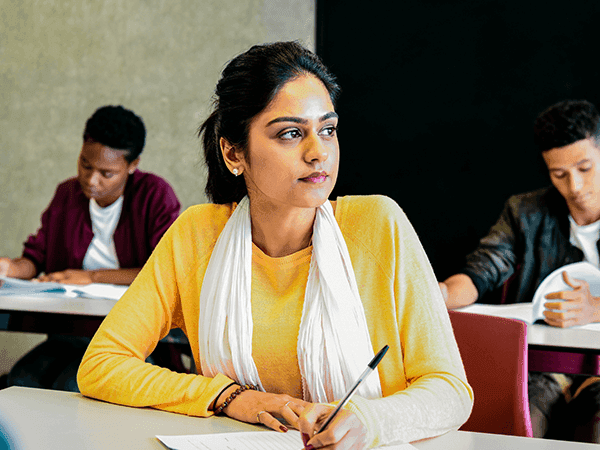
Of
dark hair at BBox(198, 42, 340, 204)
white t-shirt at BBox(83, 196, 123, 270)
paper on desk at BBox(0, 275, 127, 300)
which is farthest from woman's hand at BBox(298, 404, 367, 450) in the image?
white t-shirt at BBox(83, 196, 123, 270)

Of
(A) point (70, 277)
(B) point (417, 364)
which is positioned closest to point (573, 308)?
(B) point (417, 364)

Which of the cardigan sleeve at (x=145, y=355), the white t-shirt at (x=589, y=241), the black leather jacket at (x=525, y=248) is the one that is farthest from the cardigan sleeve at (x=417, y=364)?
the white t-shirt at (x=589, y=241)

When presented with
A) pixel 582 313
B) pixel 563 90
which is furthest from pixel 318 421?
pixel 563 90

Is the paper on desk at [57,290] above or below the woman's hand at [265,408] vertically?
below

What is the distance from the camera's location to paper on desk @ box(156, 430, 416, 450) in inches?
36.0

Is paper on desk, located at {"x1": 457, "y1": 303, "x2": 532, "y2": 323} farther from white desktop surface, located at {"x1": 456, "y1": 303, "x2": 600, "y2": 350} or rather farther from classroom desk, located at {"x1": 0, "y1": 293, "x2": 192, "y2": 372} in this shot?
classroom desk, located at {"x1": 0, "y1": 293, "x2": 192, "y2": 372}

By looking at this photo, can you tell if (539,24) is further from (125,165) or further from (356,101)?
(125,165)

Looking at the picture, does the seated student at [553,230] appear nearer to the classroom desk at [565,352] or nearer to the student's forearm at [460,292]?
the student's forearm at [460,292]

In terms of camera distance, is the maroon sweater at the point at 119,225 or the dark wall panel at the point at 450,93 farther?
the dark wall panel at the point at 450,93

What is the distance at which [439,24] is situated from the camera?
3.21m

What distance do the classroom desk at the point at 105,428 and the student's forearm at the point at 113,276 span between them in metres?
1.47

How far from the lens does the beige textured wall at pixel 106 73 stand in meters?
3.75

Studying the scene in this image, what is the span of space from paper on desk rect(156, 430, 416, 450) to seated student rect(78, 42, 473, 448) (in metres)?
0.07

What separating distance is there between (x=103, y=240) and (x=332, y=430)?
2245 millimetres
